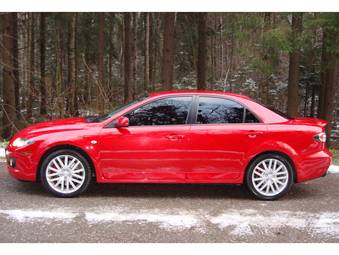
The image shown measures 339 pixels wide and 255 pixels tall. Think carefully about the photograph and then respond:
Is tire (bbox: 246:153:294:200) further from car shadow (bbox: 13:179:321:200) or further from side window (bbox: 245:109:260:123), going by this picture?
side window (bbox: 245:109:260:123)

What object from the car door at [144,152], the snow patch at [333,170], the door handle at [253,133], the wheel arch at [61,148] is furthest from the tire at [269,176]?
the wheel arch at [61,148]

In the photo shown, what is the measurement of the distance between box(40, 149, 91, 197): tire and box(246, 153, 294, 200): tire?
2402 millimetres

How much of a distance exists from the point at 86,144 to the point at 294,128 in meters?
3.03

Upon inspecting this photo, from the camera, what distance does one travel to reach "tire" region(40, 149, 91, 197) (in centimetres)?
582

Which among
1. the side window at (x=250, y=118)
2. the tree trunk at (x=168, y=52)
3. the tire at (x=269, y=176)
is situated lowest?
the tire at (x=269, y=176)

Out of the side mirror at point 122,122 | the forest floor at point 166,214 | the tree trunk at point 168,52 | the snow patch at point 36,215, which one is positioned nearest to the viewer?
the forest floor at point 166,214

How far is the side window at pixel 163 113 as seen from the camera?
5.97 metres

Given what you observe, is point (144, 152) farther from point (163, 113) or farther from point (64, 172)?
point (64, 172)

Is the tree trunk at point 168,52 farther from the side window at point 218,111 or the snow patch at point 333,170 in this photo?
the side window at point 218,111

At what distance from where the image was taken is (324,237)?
14.9 ft

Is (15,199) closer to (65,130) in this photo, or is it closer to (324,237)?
(65,130)

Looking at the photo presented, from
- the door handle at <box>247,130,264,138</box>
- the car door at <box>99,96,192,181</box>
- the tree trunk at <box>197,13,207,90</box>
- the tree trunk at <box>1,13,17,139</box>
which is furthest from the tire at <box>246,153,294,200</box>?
the tree trunk at <box>197,13,207,90</box>

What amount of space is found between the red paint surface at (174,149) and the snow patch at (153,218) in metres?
0.77

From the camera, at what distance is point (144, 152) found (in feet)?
19.1
